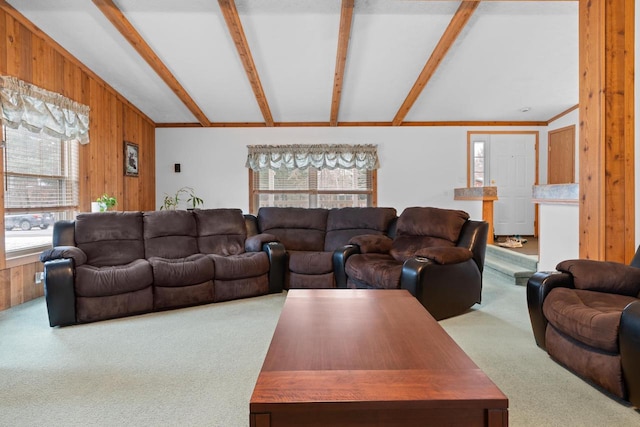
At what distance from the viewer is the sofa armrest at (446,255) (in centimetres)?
288

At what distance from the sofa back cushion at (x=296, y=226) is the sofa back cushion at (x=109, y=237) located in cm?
→ 146

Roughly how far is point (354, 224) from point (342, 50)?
211 centimetres

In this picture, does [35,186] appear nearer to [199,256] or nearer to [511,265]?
[199,256]

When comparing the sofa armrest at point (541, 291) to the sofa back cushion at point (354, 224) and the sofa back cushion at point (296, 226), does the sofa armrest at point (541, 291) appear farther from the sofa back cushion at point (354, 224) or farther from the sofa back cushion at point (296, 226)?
the sofa back cushion at point (296, 226)

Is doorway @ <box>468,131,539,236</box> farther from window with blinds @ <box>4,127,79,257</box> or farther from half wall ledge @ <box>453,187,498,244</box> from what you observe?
window with blinds @ <box>4,127,79,257</box>

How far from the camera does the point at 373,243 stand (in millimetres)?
3766

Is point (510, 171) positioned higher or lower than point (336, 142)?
lower

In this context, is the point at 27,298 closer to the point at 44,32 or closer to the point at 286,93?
the point at 44,32

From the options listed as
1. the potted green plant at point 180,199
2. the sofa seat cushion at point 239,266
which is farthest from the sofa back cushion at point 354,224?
the potted green plant at point 180,199

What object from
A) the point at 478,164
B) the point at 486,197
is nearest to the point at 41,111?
the point at 486,197

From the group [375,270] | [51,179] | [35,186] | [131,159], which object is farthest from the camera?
[131,159]

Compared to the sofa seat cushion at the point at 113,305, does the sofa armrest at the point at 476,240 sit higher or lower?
higher

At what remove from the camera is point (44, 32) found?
12.5ft

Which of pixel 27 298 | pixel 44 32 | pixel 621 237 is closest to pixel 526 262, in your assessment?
pixel 621 237
